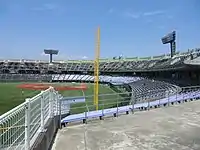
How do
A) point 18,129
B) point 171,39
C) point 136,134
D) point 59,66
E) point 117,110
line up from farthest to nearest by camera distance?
point 59,66, point 171,39, point 117,110, point 136,134, point 18,129

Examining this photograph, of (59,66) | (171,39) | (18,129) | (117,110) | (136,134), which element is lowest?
(136,134)

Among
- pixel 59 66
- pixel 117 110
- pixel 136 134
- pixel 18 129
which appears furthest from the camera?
pixel 59 66

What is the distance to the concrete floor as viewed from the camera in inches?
270

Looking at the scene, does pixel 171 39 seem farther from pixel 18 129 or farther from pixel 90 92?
pixel 18 129

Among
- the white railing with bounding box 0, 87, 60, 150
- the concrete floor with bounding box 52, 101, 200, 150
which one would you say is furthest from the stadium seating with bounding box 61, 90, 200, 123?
the white railing with bounding box 0, 87, 60, 150

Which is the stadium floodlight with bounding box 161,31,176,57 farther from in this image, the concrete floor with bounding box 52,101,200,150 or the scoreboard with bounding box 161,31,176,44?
the concrete floor with bounding box 52,101,200,150

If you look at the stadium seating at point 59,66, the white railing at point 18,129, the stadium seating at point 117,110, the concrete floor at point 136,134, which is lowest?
the concrete floor at point 136,134

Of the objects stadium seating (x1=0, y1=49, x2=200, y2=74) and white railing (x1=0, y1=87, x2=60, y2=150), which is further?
stadium seating (x1=0, y1=49, x2=200, y2=74)

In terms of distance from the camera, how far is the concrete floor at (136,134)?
686 centimetres

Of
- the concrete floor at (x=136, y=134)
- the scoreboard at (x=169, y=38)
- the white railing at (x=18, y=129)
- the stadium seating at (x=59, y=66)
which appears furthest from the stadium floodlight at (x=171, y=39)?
the white railing at (x=18, y=129)

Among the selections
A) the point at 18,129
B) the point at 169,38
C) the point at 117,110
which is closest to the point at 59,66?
the point at 169,38

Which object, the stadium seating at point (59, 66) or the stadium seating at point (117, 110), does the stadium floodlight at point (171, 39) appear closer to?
the stadium seating at point (59, 66)

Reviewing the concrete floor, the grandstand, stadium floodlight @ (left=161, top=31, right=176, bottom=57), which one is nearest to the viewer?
the grandstand

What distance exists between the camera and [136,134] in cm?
799
